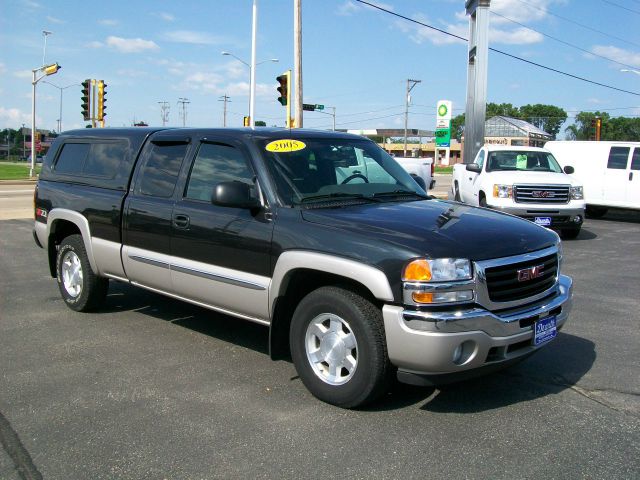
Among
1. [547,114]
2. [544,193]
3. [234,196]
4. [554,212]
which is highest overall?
[547,114]

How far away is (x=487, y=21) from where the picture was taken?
20500 millimetres

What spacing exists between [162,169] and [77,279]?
185cm

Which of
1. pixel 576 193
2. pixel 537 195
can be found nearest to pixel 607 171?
pixel 576 193

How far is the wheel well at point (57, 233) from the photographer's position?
675 cm

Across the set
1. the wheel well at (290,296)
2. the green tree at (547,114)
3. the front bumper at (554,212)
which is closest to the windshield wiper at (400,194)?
the wheel well at (290,296)

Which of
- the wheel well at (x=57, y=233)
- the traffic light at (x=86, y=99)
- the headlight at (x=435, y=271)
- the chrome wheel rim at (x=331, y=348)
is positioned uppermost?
the traffic light at (x=86, y=99)

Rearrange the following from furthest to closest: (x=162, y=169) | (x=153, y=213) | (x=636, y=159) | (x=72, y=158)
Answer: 1. (x=636, y=159)
2. (x=72, y=158)
3. (x=162, y=169)
4. (x=153, y=213)

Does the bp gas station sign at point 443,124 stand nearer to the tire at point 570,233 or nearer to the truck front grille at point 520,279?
the tire at point 570,233

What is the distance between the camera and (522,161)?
45.5 ft

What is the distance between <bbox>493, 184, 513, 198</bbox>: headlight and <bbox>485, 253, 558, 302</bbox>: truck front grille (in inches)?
336

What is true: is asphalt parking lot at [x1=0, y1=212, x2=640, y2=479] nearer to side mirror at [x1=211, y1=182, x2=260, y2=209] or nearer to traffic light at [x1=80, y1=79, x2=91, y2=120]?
side mirror at [x1=211, y1=182, x2=260, y2=209]

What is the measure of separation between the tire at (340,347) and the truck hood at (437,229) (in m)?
0.45

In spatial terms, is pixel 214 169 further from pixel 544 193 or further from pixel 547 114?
pixel 547 114

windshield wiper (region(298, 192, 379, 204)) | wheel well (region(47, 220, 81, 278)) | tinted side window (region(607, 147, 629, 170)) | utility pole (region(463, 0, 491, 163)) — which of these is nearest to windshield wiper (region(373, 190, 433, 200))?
windshield wiper (region(298, 192, 379, 204))
